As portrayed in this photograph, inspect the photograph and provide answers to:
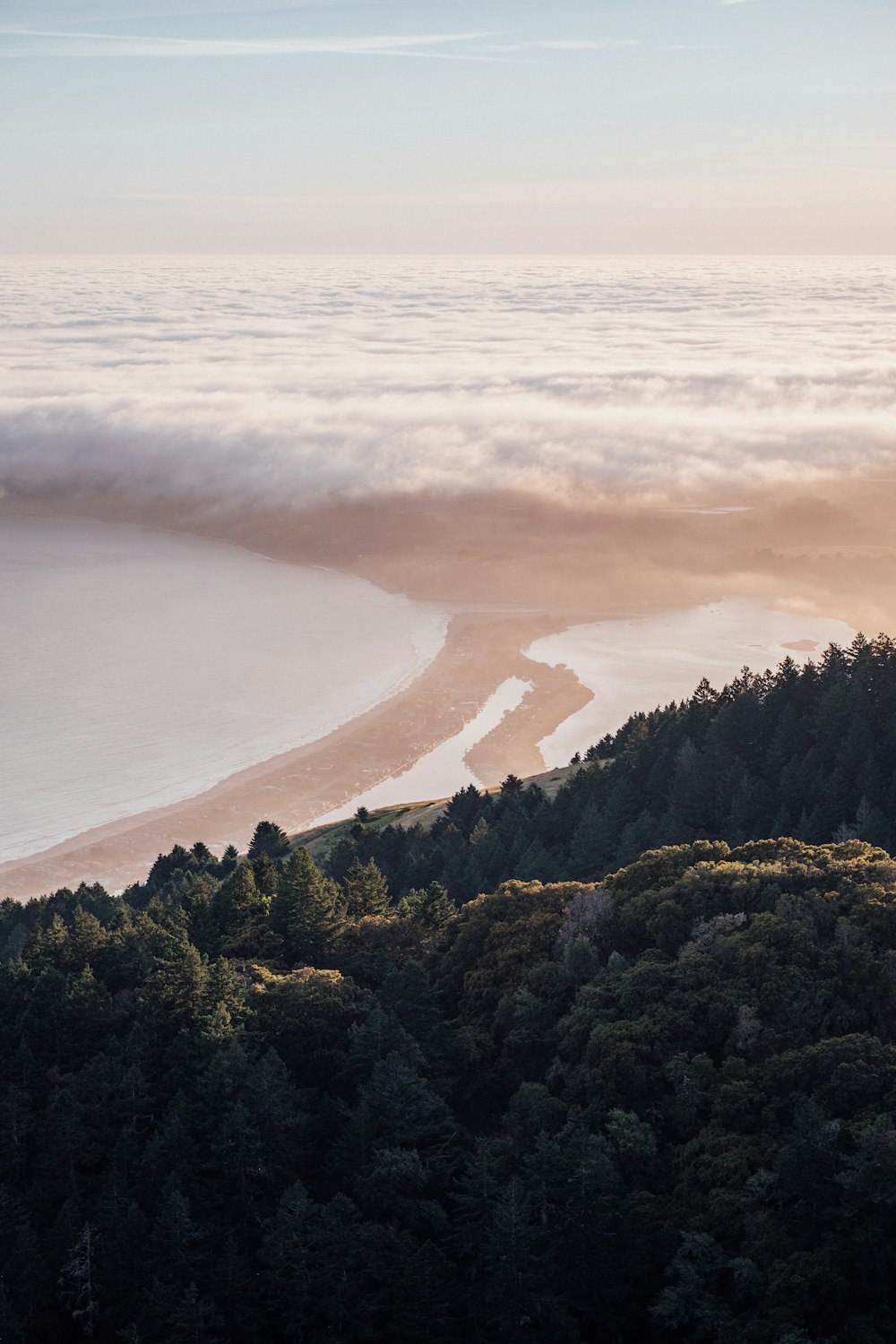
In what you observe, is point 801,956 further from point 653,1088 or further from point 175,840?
point 175,840

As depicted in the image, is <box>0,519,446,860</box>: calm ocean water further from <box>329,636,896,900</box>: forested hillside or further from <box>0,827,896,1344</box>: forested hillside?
<box>0,827,896,1344</box>: forested hillside

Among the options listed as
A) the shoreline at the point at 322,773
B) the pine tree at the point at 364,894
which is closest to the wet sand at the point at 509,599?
the shoreline at the point at 322,773

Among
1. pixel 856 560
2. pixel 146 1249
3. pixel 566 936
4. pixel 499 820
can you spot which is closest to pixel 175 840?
pixel 499 820

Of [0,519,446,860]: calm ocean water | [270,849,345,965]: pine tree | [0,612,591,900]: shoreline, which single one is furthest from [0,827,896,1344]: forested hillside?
[0,519,446,860]: calm ocean water

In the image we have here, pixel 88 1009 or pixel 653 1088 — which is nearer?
pixel 653 1088

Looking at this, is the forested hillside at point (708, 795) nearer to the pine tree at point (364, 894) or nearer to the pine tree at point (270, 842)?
the pine tree at point (270, 842)

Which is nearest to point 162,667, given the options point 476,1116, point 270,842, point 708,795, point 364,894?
point 270,842

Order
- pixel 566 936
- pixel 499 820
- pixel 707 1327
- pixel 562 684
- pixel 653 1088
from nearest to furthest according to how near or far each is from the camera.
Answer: pixel 707 1327, pixel 653 1088, pixel 566 936, pixel 499 820, pixel 562 684
